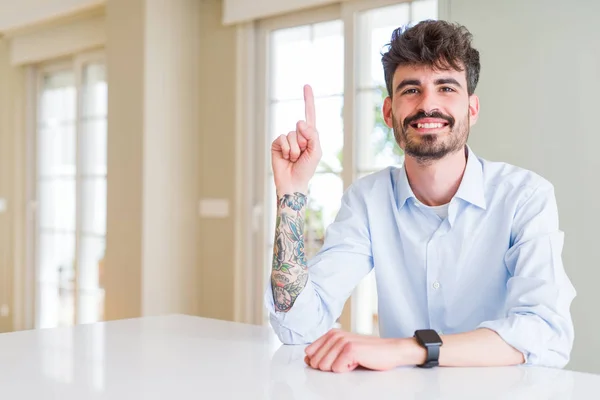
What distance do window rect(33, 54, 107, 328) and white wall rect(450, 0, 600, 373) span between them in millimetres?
3210

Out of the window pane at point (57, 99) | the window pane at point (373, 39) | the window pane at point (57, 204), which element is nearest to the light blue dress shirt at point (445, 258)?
the window pane at point (373, 39)

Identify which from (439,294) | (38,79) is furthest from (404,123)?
(38,79)

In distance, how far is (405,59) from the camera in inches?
66.6

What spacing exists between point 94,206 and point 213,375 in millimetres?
4448

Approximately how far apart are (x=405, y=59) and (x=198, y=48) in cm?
313

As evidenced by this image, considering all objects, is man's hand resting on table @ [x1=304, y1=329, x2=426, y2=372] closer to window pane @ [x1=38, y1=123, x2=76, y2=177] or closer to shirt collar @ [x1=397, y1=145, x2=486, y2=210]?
shirt collar @ [x1=397, y1=145, x2=486, y2=210]

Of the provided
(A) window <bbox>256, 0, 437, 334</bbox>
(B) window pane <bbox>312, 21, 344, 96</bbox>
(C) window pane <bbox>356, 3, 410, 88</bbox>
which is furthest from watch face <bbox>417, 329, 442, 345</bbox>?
(B) window pane <bbox>312, 21, 344, 96</bbox>

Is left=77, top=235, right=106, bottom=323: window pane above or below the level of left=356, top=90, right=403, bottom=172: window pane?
below

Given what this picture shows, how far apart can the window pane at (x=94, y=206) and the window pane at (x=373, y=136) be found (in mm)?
2366

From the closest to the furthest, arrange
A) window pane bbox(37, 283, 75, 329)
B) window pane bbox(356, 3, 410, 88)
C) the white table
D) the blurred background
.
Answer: the white table
the blurred background
window pane bbox(356, 3, 410, 88)
window pane bbox(37, 283, 75, 329)

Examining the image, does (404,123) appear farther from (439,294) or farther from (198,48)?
(198,48)

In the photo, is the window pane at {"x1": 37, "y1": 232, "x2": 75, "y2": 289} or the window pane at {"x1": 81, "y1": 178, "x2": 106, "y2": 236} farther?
the window pane at {"x1": 37, "y1": 232, "x2": 75, "y2": 289}

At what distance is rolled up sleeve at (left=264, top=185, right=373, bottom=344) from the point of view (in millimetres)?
1539

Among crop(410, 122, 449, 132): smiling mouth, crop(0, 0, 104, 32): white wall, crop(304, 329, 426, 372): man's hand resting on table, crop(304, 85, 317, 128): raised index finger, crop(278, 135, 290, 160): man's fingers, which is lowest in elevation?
crop(304, 329, 426, 372): man's hand resting on table
